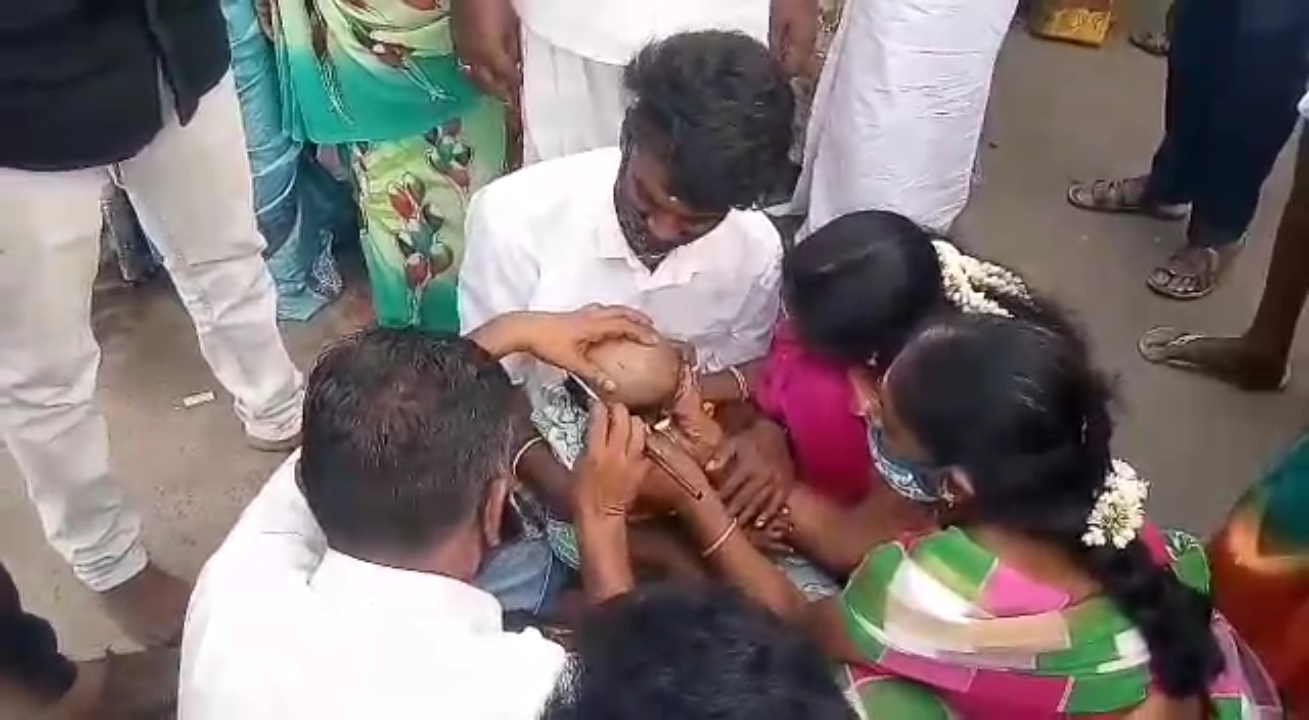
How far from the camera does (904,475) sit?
1493 mm

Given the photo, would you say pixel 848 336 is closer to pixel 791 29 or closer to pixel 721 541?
pixel 721 541

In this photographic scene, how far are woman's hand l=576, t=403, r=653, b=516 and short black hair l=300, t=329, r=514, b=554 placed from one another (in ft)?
0.49

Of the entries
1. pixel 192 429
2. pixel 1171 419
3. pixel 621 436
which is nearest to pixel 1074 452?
pixel 621 436

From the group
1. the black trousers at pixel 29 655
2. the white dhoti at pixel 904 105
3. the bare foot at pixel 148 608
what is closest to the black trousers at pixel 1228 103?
the white dhoti at pixel 904 105

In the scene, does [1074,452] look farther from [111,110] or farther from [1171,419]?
[1171,419]

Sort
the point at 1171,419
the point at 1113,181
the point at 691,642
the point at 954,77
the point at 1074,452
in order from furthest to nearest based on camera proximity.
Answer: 1. the point at 1113,181
2. the point at 1171,419
3. the point at 954,77
4. the point at 1074,452
5. the point at 691,642

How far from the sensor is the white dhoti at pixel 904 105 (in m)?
2.21

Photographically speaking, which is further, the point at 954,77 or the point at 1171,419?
the point at 1171,419

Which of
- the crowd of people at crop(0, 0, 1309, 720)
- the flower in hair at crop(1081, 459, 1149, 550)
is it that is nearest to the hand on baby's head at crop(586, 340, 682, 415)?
the crowd of people at crop(0, 0, 1309, 720)

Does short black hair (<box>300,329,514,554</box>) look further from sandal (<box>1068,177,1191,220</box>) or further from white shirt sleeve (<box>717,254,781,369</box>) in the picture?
sandal (<box>1068,177,1191,220</box>)

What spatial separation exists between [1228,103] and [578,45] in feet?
3.97

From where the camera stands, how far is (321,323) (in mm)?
2578

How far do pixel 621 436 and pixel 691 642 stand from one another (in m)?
0.44

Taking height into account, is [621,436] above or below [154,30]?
below
